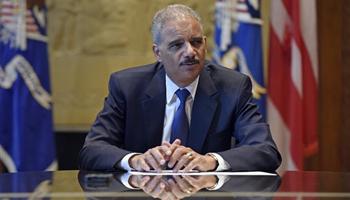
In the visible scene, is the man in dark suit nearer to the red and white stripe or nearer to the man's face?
the man's face

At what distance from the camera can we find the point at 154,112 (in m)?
3.00

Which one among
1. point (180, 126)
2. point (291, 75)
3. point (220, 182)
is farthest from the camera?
point (291, 75)

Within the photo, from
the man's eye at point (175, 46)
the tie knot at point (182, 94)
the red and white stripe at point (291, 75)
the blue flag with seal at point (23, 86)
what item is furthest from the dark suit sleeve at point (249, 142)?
the blue flag with seal at point (23, 86)

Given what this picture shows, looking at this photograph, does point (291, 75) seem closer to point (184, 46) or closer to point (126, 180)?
point (184, 46)

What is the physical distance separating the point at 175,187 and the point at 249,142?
0.77 metres

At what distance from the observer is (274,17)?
460 cm

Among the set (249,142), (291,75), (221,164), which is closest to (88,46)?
(291,75)

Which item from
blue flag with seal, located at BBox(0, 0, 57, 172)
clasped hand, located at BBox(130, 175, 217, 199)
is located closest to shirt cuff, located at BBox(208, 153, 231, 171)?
clasped hand, located at BBox(130, 175, 217, 199)

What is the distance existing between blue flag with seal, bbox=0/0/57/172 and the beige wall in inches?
52.8

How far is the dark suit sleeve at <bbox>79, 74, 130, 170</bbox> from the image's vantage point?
9.04ft

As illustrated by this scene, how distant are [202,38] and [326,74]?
2582mm

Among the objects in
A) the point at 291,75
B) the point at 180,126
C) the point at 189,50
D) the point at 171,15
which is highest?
the point at 171,15

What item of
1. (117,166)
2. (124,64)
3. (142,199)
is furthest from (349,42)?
(142,199)

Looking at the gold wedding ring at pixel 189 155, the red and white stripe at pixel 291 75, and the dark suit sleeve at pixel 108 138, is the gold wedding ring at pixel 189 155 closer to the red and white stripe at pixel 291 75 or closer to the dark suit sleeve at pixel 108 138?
the dark suit sleeve at pixel 108 138
